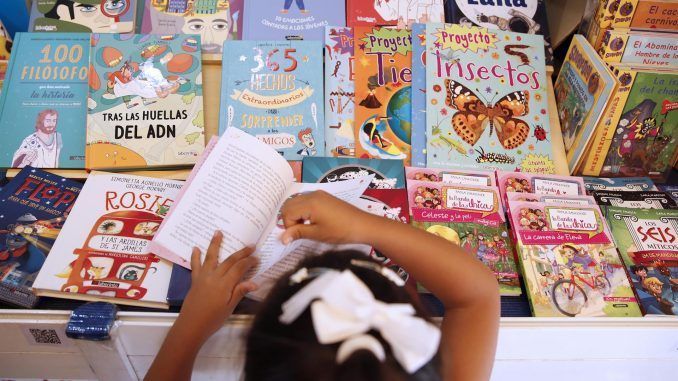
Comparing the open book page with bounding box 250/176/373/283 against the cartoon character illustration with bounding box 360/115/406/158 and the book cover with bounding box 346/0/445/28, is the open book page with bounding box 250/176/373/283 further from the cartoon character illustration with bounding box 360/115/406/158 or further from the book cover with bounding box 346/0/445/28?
the book cover with bounding box 346/0/445/28

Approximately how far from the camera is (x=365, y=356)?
1.63 feet

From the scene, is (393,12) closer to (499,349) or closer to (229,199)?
(229,199)

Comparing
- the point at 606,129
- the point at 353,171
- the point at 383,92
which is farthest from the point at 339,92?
the point at 606,129

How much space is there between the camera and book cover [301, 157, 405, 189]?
3.69 ft

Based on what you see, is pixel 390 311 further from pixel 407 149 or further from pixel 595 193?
pixel 595 193

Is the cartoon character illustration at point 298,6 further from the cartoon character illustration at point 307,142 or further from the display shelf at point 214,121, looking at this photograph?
the cartoon character illustration at point 307,142

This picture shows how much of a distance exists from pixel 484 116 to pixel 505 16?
13.8 inches

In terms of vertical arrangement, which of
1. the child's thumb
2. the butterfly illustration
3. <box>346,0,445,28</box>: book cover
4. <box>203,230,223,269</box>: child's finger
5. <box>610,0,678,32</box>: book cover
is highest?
<box>610,0,678,32</box>: book cover

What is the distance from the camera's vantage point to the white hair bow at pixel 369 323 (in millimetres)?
485

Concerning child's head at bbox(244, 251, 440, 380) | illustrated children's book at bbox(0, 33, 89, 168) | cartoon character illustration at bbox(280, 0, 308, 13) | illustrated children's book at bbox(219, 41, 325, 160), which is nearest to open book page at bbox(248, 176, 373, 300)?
child's head at bbox(244, 251, 440, 380)

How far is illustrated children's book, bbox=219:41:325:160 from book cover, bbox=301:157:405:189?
0.06 m

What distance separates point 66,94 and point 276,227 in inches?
27.7

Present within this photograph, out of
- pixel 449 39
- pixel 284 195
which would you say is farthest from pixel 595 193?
pixel 284 195

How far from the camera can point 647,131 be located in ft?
4.01
